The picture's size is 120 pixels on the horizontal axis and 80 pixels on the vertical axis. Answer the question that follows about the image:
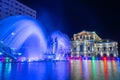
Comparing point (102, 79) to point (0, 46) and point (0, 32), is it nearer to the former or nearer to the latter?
point (0, 46)

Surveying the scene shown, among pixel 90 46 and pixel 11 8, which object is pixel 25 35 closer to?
pixel 11 8

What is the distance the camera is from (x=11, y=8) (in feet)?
329

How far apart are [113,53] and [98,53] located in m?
9.85

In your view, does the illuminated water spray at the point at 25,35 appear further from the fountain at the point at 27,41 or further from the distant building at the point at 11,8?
the distant building at the point at 11,8

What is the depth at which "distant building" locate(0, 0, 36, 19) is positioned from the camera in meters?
93.1

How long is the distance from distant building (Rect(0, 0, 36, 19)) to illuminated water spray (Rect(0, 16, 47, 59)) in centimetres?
2572

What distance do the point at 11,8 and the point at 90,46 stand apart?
64559mm

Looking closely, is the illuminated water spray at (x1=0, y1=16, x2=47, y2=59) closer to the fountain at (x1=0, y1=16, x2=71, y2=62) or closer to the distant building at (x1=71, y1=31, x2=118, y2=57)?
the fountain at (x1=0, y1=16, x2=71, y2=62)

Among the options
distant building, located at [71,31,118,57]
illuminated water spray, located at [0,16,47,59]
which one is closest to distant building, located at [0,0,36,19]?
illuminated water spray, located at [0,16,47,59]

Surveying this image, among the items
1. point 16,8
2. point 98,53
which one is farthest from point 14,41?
point 98,53

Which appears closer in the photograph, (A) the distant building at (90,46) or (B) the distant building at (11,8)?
(B) the distant building at (11,8)

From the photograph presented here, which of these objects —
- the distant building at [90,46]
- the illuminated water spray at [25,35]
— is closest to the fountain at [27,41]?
the illuminated water spray at [25,35]

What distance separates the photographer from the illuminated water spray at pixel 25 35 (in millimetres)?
55456

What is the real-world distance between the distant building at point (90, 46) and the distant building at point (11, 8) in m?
44.3
